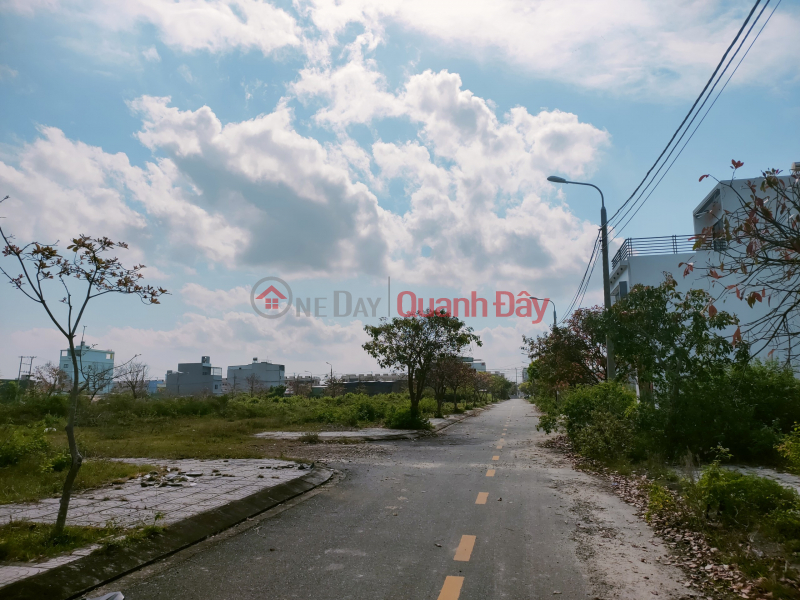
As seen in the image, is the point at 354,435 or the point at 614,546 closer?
the point at 614,546

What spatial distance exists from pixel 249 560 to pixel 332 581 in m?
1.16

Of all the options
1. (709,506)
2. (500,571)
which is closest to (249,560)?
(500,571)

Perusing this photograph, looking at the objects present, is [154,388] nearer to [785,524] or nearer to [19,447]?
[19,447]

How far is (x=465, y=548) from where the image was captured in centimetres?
607

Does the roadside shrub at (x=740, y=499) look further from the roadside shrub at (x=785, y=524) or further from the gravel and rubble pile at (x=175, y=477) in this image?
the gravel and rubble pile at (x=175, y=477)

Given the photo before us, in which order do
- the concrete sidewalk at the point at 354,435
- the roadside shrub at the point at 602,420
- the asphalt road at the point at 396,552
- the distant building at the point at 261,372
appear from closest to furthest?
1. the asphalt road at the point at 396,552
2. the roadside shrub at the point at 602,420
3. the concrete sidewalk at the point at 354,435
4. the distant building at the point at 261,372

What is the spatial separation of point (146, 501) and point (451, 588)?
5027 millimetres

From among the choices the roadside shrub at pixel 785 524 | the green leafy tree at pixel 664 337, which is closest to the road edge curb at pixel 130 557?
the roadside shrub at pixel 785 524

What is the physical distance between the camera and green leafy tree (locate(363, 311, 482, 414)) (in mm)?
25062

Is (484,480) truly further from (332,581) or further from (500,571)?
(332,581)

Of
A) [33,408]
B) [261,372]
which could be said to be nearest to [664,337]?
[33,408]

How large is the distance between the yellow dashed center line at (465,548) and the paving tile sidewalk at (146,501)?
133 inches

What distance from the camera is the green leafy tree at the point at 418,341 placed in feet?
82.2

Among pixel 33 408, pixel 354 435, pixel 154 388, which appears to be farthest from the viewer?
pixel 154 388
